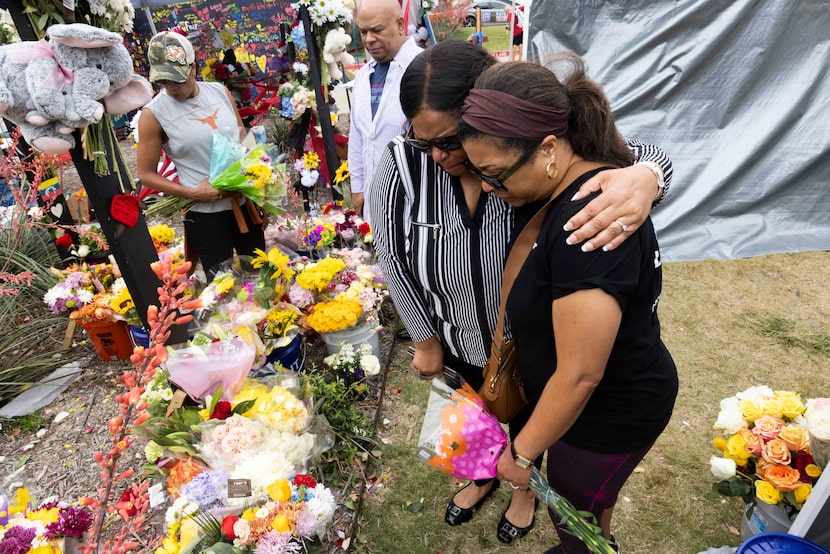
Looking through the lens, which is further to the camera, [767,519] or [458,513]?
[458,513]

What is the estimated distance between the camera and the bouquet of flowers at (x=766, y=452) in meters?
1.84

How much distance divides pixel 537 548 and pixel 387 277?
1459 millimetres

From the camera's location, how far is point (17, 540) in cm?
137

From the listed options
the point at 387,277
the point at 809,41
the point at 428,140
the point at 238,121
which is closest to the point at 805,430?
the point at 387,277

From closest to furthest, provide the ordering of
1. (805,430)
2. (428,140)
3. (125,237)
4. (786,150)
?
1. (428,140)
2. (805,430)
3. (125,237)
4. (786,150)

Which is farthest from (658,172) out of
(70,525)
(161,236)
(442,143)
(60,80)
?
(161,236)

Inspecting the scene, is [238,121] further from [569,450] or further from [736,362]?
[736,362]

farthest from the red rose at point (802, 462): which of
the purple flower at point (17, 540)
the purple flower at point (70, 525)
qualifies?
the purple flower at point (17, 540)

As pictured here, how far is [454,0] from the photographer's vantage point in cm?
1131

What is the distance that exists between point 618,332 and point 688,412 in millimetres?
2083

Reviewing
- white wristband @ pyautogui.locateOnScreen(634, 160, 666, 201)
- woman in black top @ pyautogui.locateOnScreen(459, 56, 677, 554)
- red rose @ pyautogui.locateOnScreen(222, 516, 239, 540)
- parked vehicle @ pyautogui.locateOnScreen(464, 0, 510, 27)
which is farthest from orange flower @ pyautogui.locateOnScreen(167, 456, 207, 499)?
parked vehicle @ pyautogui.locateOnScreen(464, 0, 510, 27)

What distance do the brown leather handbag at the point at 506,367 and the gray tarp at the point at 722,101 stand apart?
11.1 ft

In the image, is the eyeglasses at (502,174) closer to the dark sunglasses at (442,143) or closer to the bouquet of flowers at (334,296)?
the dark sunglasses at (442,143)

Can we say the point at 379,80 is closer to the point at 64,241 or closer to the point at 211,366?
the point at 211,366
